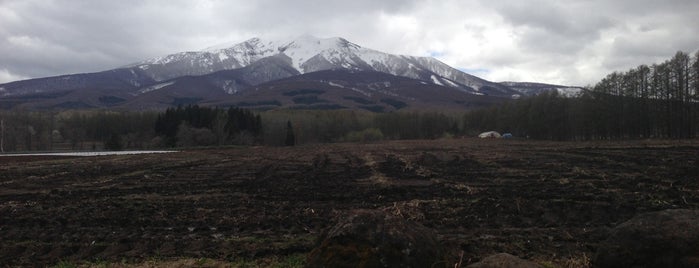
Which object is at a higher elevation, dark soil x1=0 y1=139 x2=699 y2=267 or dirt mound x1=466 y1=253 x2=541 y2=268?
dirt mound x1=466 y1=253 x2=541 y2=268

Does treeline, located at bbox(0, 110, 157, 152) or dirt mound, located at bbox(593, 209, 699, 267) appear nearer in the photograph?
dirt mound, located at bbox(593, 209, 699, 267)

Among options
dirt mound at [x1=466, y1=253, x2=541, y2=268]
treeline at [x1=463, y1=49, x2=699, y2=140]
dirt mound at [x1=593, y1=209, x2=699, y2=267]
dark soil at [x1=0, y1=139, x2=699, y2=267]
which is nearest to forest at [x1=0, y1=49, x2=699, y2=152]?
treeline at [x1=463, y1=49, x2=699, y2=140]

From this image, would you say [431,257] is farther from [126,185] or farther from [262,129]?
[262,129]

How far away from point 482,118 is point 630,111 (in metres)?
65.4

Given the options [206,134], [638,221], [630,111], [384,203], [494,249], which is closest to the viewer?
[638,221]

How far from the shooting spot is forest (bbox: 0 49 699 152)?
68.8 m

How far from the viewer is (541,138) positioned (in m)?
102

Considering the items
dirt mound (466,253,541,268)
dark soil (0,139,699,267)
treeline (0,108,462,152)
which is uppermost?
treeline (0,108,462,152)

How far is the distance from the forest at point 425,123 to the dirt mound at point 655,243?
72134mm

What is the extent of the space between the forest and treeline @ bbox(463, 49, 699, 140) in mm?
142

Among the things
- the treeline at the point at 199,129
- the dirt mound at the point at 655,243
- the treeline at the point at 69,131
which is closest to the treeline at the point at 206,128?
the treeline at the point at 199,129

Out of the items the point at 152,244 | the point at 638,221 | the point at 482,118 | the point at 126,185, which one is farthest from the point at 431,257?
the point at 482,118

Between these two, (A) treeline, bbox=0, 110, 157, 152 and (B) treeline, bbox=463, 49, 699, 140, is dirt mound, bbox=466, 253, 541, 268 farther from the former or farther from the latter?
(A) treeline, bbox=0, 110, 157, 152

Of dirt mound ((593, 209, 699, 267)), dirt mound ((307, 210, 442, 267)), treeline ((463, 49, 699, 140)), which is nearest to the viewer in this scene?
dirt mound ((593, 209, 699, 267))
